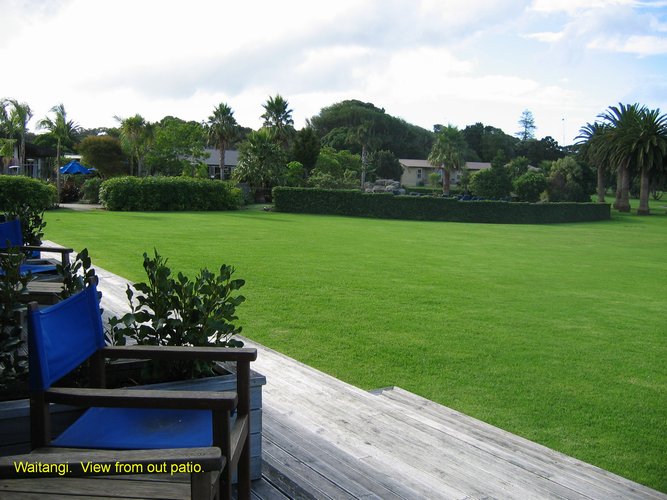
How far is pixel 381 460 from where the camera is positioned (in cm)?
362

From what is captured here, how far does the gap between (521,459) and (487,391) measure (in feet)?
6.58

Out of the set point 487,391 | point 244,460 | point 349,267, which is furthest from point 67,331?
point 349,267

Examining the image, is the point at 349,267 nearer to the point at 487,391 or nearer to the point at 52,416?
the point at 487,391

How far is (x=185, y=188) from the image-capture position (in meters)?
37.8

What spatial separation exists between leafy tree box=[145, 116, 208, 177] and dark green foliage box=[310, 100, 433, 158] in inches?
1666

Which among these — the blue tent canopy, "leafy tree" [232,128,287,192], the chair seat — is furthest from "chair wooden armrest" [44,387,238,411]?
the blue tent canopy

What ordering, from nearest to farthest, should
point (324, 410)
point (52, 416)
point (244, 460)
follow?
point (52, 416)
point (244, 460)
point (324, 410)

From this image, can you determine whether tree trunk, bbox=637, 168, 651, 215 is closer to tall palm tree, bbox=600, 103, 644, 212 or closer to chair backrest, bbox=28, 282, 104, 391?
tall palm tree, bbox=600, 103, 644, 212

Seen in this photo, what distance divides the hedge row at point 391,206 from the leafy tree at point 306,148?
→ 53.2 ft

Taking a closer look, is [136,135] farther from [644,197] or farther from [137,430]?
[137,430]

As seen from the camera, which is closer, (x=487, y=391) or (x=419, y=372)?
(x=487, y=391)

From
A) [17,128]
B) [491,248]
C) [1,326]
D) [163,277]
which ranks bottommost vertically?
[491,248]

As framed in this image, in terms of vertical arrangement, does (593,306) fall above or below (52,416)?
below

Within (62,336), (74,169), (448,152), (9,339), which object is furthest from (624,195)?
(62,336)
